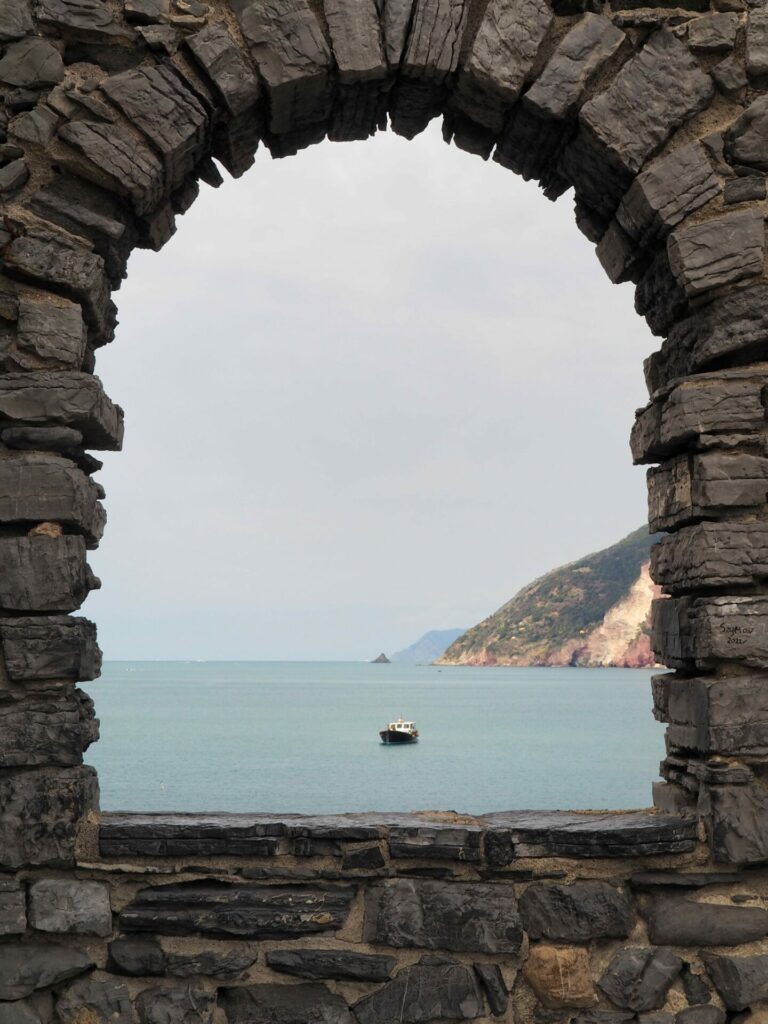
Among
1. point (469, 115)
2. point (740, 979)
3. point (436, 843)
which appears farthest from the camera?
point (469, 115)

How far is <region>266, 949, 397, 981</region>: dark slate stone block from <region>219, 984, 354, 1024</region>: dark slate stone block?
0.22ft

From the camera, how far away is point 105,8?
3793 millimetres

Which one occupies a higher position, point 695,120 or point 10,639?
point 695,120

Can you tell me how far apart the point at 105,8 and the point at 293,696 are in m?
93.0

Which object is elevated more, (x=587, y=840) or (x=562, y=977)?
(x=587, y=840)

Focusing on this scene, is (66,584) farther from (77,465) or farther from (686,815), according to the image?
(686,815)

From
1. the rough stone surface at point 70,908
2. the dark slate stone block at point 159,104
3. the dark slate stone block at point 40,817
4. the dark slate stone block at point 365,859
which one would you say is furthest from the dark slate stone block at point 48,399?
the dark slate stone block at point 365,859

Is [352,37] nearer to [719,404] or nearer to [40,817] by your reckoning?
[719,404]

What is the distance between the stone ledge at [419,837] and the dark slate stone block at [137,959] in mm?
320

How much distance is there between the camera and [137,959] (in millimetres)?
3471

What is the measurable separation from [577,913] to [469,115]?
10.5 ft

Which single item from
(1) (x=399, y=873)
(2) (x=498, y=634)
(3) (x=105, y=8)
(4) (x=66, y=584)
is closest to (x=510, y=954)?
(1) (x=399, y=873)

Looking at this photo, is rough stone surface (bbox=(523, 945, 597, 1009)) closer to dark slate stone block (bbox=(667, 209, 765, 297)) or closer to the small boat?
dark slate stone block (bbox=(667, 209, 765, 297))

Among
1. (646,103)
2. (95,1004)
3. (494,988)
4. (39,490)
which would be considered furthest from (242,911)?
(646,103)
